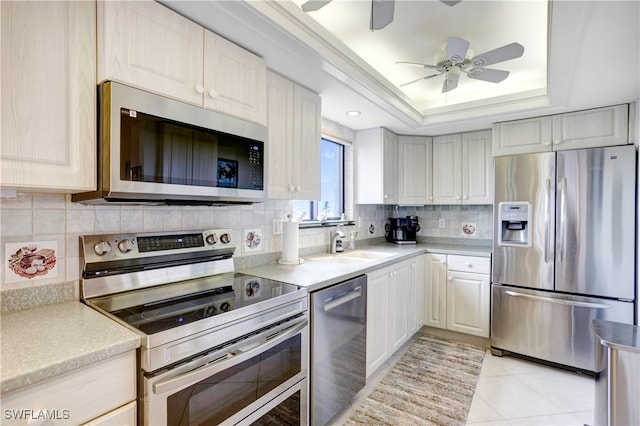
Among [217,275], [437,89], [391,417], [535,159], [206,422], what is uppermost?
[437,89]

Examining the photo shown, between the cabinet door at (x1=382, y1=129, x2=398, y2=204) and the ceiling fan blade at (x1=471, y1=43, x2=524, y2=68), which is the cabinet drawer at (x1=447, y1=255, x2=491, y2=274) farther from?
the ceiling fan blade at (x1=471, y1=43, x2=524, y2=68)

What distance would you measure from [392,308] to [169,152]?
205 centimetres

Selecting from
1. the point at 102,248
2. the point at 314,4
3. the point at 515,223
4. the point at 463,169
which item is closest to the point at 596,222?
the point at 515,223

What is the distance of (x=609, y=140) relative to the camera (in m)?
2.44

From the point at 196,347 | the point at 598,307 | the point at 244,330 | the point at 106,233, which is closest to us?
the point at 196,347

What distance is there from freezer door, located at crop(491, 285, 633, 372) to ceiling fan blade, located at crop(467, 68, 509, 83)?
1801 millimetres

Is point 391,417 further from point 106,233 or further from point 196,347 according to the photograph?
point 106,233

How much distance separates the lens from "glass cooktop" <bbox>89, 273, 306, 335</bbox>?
1.11 m

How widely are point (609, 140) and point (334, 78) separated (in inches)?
88.6

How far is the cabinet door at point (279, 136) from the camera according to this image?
1916mm

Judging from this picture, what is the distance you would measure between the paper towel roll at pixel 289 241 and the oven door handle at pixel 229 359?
2.32 ft

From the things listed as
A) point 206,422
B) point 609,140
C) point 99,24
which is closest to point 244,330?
point 206,422

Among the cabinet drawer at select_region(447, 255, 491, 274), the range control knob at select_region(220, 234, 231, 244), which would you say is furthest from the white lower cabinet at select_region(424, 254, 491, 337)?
the range control knob at select_region(220, 234, 231, 244)

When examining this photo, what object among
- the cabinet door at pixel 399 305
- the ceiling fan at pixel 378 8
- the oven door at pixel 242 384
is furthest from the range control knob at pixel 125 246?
the cabinet door at pixel 399 305
